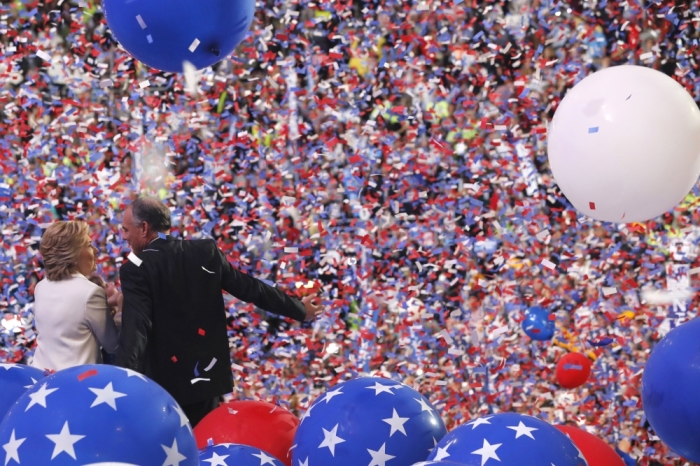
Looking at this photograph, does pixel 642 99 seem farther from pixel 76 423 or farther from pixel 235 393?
pixel 235 393

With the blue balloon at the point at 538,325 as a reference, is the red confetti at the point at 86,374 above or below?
above

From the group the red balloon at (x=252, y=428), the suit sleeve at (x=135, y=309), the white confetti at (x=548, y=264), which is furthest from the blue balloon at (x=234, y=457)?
the white confetti at (x=548, y=264)

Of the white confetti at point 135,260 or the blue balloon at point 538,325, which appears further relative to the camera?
the blue balloon at point 538,325

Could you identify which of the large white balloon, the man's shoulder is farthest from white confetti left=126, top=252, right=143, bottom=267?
the large white balloon

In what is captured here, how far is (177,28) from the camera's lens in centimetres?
251

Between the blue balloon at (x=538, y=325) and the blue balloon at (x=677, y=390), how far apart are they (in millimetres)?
1063

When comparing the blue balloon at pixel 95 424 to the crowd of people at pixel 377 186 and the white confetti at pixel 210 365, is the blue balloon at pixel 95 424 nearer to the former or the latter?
the white confetti at pixel 210 365

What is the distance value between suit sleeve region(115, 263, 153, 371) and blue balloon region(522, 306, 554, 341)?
181 cm

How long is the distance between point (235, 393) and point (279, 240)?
829 millimetres

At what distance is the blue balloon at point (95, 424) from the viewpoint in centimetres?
188

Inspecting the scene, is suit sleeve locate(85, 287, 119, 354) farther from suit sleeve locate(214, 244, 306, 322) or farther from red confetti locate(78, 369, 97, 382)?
red confetti locate(78, 369, 97, 382)

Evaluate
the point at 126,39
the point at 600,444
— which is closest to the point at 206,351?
the point at 126,39

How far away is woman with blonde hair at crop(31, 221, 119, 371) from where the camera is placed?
320 cm

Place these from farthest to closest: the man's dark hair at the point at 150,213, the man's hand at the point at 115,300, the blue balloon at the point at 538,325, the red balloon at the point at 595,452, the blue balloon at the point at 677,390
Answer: the blue balloon at the point at 538,325, the man's hand at the point at 115,300, the man's dark hair at the point at 150,213, the red balloon at the point at 595,452, the blue balloon at the point at 677,390
